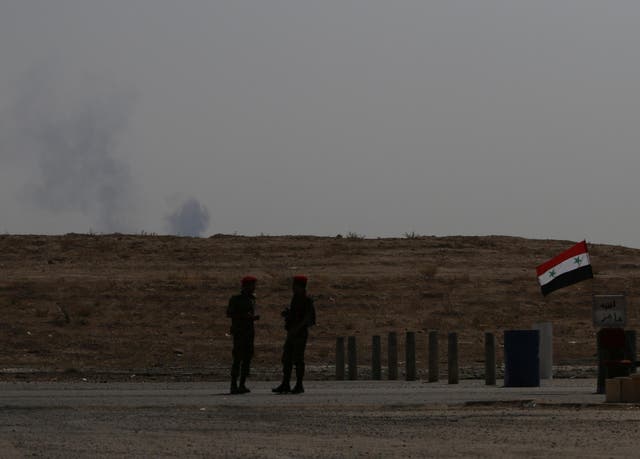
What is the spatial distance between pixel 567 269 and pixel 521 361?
284 centimetres

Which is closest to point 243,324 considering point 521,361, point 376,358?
point 521,361

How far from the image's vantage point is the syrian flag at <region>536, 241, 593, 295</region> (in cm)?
3179

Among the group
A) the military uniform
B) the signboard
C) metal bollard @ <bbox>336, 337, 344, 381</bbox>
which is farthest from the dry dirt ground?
the signboard

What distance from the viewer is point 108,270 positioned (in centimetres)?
6181

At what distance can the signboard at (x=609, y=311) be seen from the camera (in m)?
26.2

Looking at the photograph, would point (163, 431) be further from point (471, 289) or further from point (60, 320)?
point (471, 289)

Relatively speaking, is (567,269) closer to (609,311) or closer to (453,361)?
(453,361)

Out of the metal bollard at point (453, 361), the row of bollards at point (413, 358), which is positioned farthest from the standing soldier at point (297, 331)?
the metal bollard at point (453, 361)

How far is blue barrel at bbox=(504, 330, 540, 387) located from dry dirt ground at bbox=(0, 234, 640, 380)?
10.3 meters

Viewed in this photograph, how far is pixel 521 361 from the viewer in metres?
30.0

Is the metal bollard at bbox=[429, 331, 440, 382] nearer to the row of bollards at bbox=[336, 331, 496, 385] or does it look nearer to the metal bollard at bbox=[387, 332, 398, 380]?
the row of bollards at bbox=[336, 331, 496, 385]

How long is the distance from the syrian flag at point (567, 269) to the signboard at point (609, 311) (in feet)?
17.4

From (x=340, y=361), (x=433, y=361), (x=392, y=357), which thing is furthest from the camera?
(x=340, y=361)

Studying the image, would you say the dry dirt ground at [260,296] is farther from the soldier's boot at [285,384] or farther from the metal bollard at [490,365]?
the soldier's boot at [285,384]
